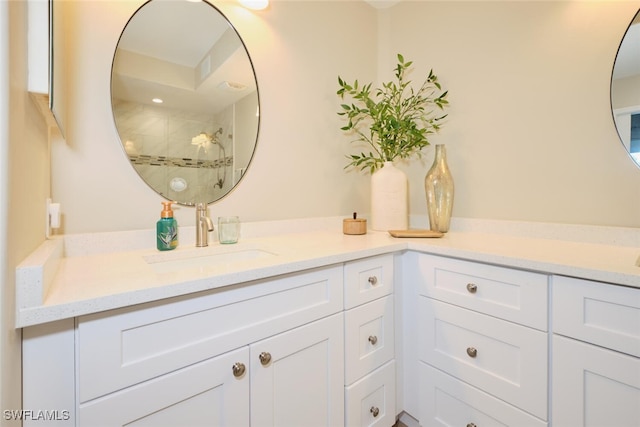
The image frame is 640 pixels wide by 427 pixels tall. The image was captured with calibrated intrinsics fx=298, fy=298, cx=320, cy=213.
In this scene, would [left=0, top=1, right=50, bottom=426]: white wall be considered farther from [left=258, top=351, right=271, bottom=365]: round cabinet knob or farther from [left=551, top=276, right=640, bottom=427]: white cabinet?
[left=551, top=276, right=640, bottom=427]: white cabinet

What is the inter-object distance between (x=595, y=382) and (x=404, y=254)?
70 centimetres

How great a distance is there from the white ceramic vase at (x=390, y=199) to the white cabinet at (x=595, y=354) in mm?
806

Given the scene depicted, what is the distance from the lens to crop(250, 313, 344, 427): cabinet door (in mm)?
885

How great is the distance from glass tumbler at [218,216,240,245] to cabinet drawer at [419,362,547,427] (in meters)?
0.98

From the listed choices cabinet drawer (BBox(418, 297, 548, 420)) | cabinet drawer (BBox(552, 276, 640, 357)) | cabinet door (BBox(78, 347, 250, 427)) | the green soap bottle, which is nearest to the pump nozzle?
the green soap bottle

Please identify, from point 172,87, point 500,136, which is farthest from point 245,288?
point 500,136

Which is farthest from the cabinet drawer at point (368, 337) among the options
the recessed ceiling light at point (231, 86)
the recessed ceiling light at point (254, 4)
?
the recessed ceiling light at point (254, 4)

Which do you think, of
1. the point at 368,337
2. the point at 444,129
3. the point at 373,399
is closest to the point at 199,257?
the point at 368,337

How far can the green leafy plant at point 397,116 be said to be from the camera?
1614mm

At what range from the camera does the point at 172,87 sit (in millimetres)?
1246

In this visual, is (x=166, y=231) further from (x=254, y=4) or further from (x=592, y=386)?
(x=592, y=386)

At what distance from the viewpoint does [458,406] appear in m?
1.16

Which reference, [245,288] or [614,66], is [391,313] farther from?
[614,66]

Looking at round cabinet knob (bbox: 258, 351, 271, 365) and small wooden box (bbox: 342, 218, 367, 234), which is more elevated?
small wooden box (bbox: 342, 218, 367, 234)
